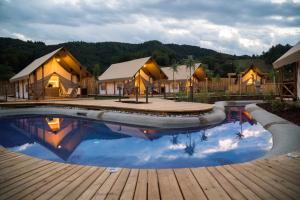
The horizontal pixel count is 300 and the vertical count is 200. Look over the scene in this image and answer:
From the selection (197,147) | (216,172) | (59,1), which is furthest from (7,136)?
(59,1)

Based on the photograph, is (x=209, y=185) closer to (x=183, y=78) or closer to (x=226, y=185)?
(x=226, y=185)

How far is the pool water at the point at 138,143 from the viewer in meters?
7.36

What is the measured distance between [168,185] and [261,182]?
134cm

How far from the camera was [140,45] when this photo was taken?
8050cm

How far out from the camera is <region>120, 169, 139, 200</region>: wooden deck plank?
3163 mm

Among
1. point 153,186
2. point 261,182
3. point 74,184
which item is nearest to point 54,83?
point 74,184

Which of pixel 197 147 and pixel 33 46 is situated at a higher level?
pixel 33 46

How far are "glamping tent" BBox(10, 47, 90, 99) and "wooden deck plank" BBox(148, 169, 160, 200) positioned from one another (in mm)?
21531

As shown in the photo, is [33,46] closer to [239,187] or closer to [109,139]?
[109,139]

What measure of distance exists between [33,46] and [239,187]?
64.3 metres

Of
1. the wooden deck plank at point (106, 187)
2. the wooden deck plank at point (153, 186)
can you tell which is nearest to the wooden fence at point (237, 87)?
the wooden deck plank at point (153, 186)

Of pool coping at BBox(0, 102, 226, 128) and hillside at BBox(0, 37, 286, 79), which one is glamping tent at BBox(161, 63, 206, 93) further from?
pool coping at BBox(0, 102, 226, 128)

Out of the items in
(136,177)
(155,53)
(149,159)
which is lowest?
(149,159)

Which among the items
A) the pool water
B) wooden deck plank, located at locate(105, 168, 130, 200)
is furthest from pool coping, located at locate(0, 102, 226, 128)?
wooden deck plank, located at locate(105, 168, 130, 200)
